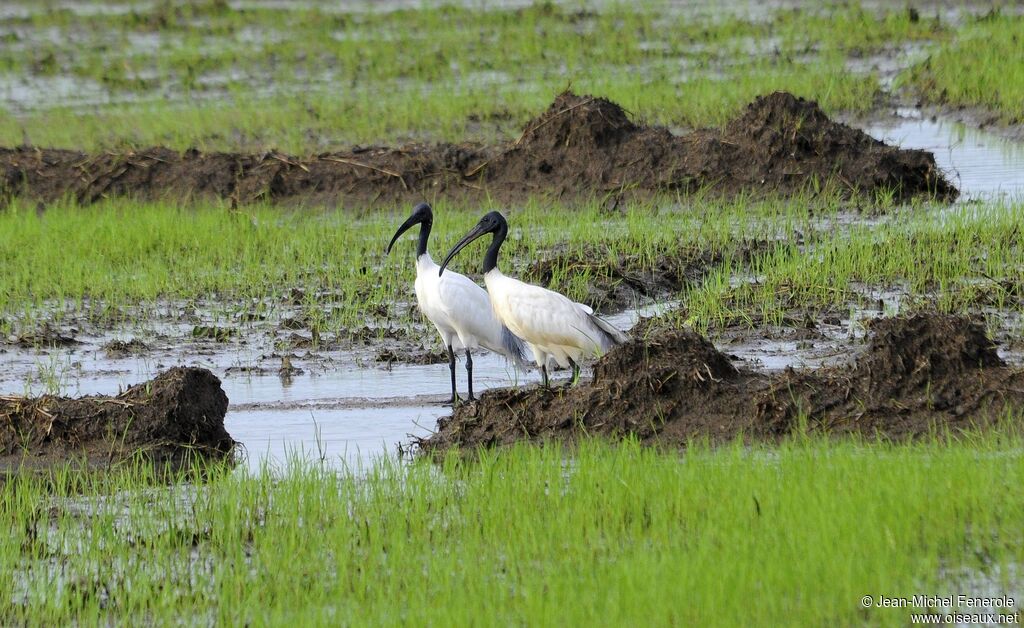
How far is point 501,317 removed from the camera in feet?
26.8

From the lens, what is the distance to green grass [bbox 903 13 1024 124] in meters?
14.6

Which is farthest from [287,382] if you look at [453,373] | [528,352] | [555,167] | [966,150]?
[966,150]

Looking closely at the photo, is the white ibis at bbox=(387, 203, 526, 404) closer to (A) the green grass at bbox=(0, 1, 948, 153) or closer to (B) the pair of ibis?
(B) the pair of ibis

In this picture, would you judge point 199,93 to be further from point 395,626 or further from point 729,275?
point 395,626

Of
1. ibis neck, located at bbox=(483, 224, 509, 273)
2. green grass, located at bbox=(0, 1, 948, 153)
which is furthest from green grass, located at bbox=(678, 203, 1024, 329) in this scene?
green grass, located at bbox=(0, 1, 948, 153)

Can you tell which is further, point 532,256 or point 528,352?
point 532,256

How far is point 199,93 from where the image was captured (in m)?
18.9

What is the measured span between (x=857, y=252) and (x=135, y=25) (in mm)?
17502

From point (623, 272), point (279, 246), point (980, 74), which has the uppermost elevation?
point (980, 74)

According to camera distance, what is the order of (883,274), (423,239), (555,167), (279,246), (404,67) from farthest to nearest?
(404,67), (555,167), (279,246), (883,274), (423,239)

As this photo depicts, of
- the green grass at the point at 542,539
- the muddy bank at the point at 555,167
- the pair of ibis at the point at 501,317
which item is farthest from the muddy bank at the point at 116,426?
the muddy bank at the point at 555,167

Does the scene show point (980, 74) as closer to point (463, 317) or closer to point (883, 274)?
point (883, 274)

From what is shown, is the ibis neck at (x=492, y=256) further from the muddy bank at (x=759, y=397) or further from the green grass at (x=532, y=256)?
the muddy bank at (x=759, y=397)

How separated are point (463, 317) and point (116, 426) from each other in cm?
207
